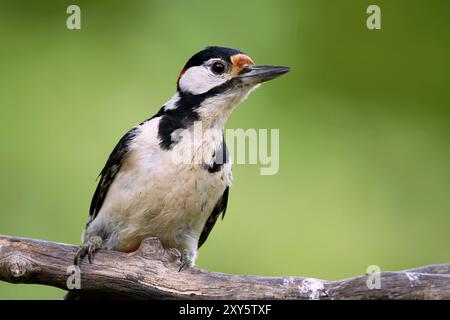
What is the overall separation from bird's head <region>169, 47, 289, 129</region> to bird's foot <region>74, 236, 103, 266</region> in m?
0.81

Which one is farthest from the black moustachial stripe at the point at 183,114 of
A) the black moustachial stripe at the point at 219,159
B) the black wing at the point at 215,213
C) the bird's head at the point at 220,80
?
the black wing at the point at 215,213

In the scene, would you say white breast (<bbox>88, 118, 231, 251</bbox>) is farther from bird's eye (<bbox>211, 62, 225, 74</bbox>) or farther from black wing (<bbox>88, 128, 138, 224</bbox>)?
bird's eye (<bbox>211, 62, 225, 74</bbox>)

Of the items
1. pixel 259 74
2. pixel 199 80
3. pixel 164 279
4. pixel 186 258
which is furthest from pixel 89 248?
pixel 259 74

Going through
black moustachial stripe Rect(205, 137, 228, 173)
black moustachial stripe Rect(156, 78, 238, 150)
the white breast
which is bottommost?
the white breast

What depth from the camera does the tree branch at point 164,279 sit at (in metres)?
3.21

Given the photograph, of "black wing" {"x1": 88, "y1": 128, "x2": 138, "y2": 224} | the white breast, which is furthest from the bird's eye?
"black wing" {"x1": 88, "y1": 128, "x2": 138, "y2": 224}

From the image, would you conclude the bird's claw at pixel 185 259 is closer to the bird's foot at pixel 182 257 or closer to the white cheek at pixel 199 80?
the bird's foot at pixel 182 257

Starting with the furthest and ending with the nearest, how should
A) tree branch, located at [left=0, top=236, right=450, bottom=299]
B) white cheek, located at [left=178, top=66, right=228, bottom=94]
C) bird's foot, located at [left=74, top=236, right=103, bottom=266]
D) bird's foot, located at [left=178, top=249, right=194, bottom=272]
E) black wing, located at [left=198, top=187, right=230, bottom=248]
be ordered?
black wing, located at [left=198, top=187, right=230, bottom=248] < white cheek, located at [left=178, top=66, right=228, bottom=94] < bird's foot, located at [left=178, top=249, right=194, bottom=272] < bird's foot, located at [left=74, top=236, right=103, bottom=266] < tree branch, located at [left=0, top=236, right=450, bottom=299]

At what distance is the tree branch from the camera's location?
126 inches

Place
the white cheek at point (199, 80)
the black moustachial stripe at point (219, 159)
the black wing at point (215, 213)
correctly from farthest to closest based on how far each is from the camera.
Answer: the black wing at point (215, 213)
the white cheek at point (199, 80)
the black moustachial stripe at point (219, 159)

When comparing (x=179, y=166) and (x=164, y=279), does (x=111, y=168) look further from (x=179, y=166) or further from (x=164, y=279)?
(x=164, y=279)

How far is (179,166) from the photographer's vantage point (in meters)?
3.79

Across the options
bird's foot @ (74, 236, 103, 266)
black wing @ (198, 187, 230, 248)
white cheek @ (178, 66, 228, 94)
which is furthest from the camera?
black wing @ (198, 187, 230, 248)
